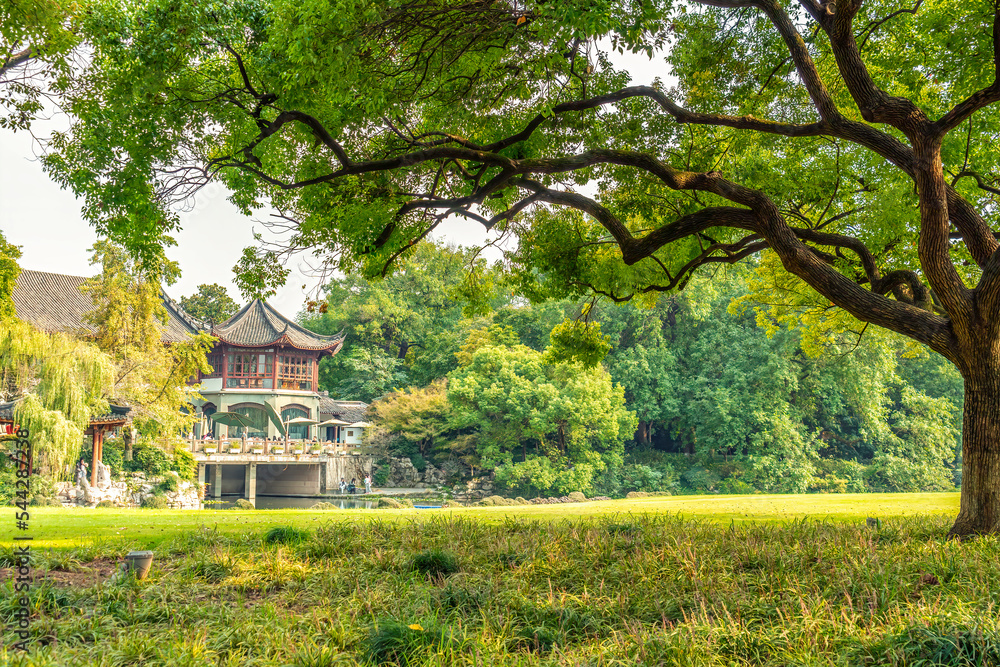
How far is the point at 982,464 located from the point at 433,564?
5396 mm

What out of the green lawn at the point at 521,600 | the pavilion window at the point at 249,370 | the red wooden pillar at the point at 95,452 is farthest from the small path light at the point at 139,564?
the pavilion window at the point at 249,370

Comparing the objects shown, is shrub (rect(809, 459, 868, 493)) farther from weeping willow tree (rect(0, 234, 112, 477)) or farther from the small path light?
the small path light

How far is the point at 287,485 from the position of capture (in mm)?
32656

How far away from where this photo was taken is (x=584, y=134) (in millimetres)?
8727

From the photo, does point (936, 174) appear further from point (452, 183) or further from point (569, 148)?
point (452, 183)

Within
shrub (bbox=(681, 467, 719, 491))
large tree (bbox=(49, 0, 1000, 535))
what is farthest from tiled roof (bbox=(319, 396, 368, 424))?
large tree (bbox=(49, 0, 1000, 535))

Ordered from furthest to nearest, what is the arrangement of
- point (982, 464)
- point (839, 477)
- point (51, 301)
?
1. point (839, 477)
2. point (51, 301)
3. point (982, 464)

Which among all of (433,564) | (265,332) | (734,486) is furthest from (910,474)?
(265,332)

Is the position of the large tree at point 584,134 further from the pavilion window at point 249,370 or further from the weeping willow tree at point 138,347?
the pavilion window at point 249,370

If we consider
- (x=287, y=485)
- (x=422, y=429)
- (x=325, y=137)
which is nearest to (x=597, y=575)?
(x=325, y=137)

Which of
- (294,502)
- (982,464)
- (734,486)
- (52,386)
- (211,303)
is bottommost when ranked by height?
(294,502)

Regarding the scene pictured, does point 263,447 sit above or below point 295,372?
below

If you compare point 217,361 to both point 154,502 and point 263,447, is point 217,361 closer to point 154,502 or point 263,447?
point 263,447

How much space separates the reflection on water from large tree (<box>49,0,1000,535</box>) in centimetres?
1892
